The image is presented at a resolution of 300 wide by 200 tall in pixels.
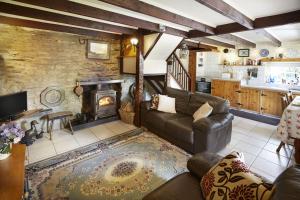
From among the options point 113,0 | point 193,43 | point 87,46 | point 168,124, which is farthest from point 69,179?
point 193,43

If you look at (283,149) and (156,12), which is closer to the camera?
(156,12)

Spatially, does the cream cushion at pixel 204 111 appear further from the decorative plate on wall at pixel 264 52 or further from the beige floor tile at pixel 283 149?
the decorative plate on wall at pixel 264 52

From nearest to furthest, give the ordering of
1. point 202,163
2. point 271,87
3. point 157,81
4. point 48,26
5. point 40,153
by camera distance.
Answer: point 202,163 < point 40,153 < point 48,26 < point 271,87 < point 157,81

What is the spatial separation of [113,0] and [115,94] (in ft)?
10.1

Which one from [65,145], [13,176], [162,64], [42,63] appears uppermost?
[162,64]

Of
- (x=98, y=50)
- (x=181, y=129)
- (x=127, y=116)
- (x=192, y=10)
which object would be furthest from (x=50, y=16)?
(x=181, y=129)

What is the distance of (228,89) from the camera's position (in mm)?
6352

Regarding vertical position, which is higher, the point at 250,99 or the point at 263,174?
the point at 250,99

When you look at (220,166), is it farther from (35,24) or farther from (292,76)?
(292,76)

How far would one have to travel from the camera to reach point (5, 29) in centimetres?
337

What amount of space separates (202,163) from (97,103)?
336cm

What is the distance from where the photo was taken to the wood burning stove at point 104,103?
448 cm

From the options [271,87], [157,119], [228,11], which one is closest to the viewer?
[228,11]

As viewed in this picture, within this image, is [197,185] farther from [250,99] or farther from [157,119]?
[250,99]
